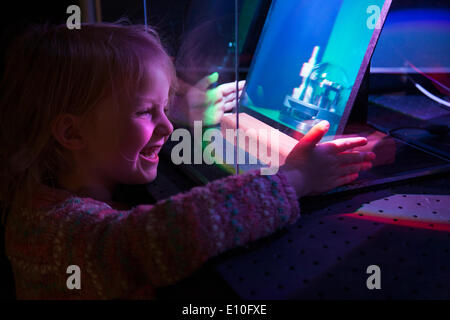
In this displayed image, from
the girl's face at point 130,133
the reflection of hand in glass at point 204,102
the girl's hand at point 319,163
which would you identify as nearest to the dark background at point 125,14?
the reflection of hand in glass at point 204,102

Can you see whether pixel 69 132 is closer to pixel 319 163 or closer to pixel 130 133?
pixel 130 133

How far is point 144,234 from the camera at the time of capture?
1.66 feet

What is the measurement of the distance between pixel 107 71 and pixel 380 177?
1.74ft

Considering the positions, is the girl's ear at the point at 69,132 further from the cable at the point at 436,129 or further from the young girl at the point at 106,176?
the cable at the point at 436,129

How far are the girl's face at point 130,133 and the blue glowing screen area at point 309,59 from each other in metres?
0.26

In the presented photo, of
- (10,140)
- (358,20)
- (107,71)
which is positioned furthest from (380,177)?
(10,140)

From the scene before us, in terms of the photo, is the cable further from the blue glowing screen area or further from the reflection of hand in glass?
the reflection of hand in glass

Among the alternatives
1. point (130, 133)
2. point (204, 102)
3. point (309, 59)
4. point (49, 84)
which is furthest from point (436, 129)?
point (49, 84)

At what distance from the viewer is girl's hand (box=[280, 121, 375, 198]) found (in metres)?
0.64

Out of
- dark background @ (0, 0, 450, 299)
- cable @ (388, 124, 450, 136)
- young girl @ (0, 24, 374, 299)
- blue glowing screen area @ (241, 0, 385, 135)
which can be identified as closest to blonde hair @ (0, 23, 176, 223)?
young girl @ (0, 24, 374, 299)

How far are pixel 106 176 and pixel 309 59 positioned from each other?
0.47m

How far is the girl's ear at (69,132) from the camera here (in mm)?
652

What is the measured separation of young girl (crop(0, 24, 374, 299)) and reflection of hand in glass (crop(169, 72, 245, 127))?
143 millimetres

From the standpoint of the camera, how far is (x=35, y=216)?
620 mm
